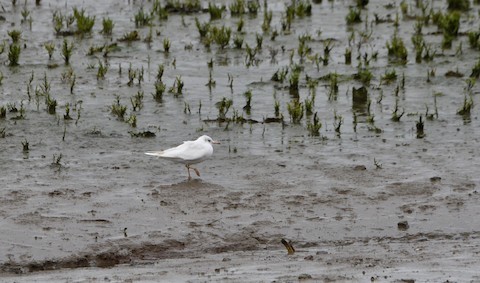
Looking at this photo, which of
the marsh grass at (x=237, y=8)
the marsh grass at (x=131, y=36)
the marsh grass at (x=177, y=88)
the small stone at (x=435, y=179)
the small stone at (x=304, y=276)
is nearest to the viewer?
the small stone at (x=304, y=276)

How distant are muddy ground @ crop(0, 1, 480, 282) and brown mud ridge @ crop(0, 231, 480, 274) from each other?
2 cm

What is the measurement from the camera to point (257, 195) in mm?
10391

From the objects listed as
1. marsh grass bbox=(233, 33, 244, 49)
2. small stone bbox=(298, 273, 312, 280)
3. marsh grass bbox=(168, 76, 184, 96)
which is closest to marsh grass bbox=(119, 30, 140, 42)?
marsh grass bbox=(233, 33, 244, 49)

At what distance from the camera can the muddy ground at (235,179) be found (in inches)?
337

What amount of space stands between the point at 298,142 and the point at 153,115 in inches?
78.5

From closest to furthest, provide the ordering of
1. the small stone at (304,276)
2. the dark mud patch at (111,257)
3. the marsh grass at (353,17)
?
the small stone at (304,276) → the dark mud patch at (111,257) → the marsh grass at (353,17)

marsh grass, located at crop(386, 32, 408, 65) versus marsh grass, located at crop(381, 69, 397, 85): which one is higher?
marsh grass, located at crop(386, 32, 408, 65)

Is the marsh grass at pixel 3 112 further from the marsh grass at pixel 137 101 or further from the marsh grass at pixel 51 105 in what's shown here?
the marsh grass at pixel 137 101

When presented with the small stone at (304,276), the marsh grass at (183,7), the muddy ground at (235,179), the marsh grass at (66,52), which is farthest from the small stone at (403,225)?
the marsh grass at (183,7)

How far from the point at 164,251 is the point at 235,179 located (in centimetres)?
215

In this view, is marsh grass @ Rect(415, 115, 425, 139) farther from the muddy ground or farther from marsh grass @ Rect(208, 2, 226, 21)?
marsh grass @ Rect(208, 2, 226, 21)

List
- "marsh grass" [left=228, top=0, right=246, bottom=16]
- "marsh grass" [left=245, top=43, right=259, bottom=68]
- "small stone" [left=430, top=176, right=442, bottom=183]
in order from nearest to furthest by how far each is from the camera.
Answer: "small stone" [left=430, top=176, right=442, bottom=183] < "marsh grass" [left=245, top=43, right=259, bottom=68] < "marsh grass" [left=228, top=0, right=246, bottom=16]

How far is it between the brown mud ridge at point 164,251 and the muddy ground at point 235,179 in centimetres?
2

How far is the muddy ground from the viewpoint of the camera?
8555mm
